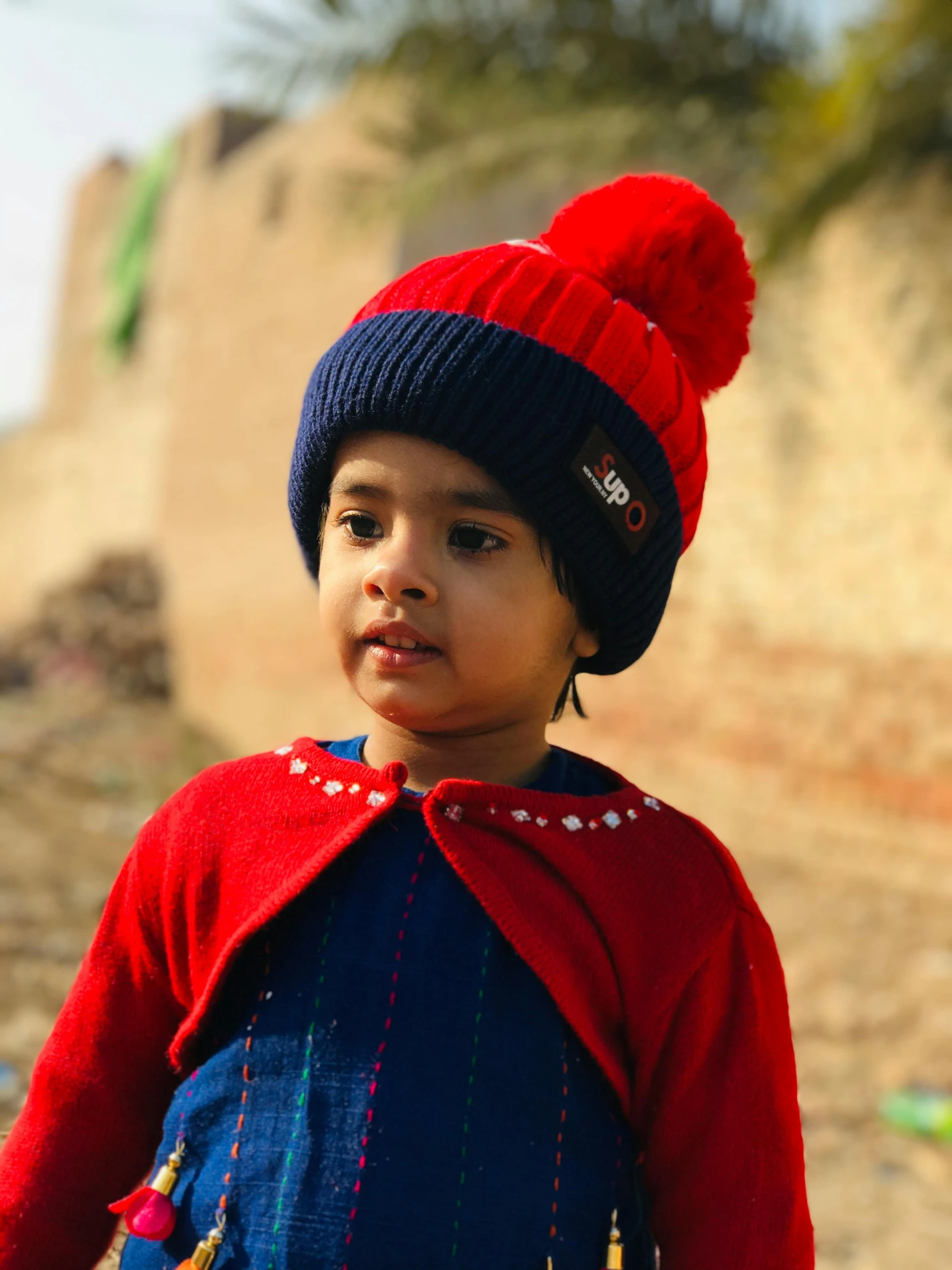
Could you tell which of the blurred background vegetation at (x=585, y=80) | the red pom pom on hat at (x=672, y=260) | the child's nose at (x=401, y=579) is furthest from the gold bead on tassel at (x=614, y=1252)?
the blurred background vegetation at (x=585, y=80)

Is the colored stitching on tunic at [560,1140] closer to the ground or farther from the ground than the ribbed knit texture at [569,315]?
closer to the ground

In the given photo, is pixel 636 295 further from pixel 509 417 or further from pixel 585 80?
Answer: pixel 585 80

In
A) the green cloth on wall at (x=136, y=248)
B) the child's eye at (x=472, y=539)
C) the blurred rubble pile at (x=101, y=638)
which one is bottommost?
the child's eye at (x=472, y=539)

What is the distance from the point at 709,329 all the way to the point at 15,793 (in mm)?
5703

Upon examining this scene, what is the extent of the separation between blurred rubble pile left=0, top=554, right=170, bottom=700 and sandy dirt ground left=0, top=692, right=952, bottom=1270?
12.3 ft

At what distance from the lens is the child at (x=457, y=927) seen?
1203mm

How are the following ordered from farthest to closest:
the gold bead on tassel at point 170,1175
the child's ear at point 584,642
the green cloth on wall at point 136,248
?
the green cloth on wall at point 136,248
the child's ear at point 584,642
the gold bead on tassel at point 170,1175

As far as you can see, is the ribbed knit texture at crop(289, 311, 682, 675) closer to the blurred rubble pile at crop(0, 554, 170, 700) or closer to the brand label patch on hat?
the brand label patch on hat

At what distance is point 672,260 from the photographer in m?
1.44

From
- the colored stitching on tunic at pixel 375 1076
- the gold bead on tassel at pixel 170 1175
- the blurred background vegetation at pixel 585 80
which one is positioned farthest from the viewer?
the blurred background vegetation at pixel 585 80

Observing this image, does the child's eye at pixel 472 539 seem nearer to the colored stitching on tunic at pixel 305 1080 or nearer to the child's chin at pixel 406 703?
the child's chin at pixel 406 703

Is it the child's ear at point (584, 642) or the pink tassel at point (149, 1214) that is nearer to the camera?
the pink tassel at point (149, 1214)

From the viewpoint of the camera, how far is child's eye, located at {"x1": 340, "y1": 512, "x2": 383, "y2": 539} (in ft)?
4.36

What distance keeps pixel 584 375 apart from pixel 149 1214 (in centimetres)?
95
